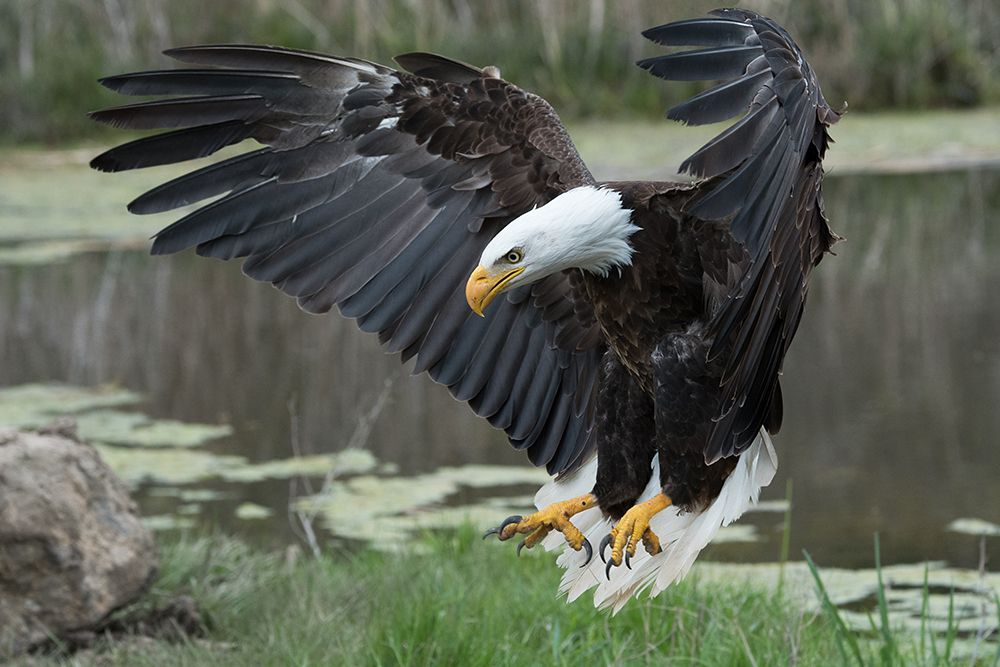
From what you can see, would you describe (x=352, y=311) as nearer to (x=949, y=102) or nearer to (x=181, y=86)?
(x=181, y=86)

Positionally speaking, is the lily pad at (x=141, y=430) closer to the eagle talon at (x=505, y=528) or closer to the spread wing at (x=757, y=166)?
the eagle talon at (x=505, y=528)

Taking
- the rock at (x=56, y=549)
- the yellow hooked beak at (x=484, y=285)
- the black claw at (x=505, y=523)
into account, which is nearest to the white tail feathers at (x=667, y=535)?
the black claw at (x=505, y=523)

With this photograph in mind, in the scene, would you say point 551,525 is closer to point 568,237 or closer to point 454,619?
point 454,619

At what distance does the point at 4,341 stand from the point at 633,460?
5.27 metres

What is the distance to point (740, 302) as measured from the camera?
2729 mm

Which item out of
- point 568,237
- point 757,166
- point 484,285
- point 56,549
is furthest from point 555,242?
point 56,549

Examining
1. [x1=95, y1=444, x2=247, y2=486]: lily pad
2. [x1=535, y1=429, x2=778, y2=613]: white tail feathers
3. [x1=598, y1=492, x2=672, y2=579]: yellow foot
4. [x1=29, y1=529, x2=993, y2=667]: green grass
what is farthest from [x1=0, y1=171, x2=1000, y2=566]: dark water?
[x1=598, y1=492, x2=672, y2=579]: yellow foot

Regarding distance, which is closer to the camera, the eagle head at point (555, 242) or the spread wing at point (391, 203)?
the eagle head at point (555, 242)

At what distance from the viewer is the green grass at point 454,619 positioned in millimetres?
3311

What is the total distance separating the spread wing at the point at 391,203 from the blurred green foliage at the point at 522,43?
8.34m

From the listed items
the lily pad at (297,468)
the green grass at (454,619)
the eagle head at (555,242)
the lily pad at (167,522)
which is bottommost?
the lily pad at (297,468)

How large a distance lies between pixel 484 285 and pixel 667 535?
75cm

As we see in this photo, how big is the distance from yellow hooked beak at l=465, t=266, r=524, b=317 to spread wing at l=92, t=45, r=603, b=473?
0.57 m

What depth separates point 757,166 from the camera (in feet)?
8.04
